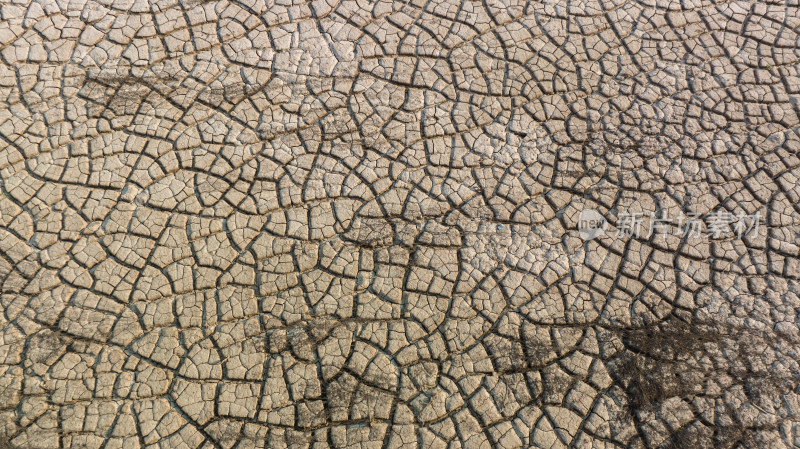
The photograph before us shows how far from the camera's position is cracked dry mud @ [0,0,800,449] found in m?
2.99

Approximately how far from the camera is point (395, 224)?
3.58 meters

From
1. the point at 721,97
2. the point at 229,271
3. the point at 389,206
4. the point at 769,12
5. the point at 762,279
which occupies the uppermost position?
the point at 769,12

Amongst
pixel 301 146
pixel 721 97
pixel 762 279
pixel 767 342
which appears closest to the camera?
pixel 767 342

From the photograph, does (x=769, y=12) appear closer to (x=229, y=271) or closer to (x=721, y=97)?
(x=721, y=97)

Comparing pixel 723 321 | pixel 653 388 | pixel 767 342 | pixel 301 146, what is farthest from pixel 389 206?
pixel 767 342

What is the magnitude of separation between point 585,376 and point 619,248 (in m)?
0.86

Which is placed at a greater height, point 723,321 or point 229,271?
point 229,271

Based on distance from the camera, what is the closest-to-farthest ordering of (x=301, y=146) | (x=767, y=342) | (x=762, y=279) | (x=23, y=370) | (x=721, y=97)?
(x=23, y=370) < (x=767, y=342) < (x=762, y=279) < (x=301, y=146) < (x=721, y=97)

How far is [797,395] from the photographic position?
122 inches

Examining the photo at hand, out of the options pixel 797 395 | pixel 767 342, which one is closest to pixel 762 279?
pixel 767 342

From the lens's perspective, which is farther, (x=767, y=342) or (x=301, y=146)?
(x=301, y=146)

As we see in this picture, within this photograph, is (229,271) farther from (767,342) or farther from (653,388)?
(767,342)

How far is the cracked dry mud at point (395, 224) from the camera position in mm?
2986

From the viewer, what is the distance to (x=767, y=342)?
325 cm
